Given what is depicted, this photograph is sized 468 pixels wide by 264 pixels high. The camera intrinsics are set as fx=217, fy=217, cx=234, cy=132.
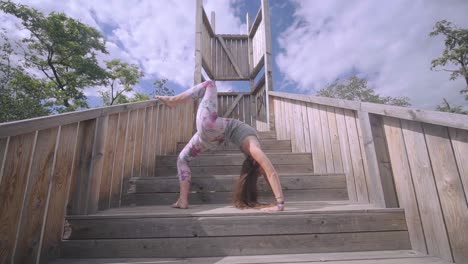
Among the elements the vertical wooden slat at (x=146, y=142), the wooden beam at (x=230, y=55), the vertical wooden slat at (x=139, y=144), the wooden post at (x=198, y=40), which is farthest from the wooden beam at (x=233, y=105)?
the vertical wooden slat at (x=139, y=144)

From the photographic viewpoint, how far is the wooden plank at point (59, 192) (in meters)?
1.17

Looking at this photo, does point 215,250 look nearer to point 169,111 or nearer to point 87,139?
point 87,139

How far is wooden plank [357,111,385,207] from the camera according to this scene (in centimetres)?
143

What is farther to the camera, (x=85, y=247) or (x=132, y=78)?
(x=132, y=78)

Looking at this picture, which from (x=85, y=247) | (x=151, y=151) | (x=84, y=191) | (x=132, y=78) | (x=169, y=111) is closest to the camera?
(x=85, y=247)

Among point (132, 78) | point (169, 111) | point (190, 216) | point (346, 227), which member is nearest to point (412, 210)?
point (346, 227)

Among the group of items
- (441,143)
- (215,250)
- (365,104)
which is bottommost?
(215,250)

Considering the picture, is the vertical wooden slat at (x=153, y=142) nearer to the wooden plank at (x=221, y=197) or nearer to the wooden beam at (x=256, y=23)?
the wooden plank at (x=221, y=197)

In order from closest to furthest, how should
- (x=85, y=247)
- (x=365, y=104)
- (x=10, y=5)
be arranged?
(x=85, y=247), (x=365, y=104), (x=10, y=5)

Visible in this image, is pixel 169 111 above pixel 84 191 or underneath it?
above

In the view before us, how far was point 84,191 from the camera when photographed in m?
1.40

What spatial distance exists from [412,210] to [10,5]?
688 inches

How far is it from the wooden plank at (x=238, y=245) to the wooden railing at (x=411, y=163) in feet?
0.63

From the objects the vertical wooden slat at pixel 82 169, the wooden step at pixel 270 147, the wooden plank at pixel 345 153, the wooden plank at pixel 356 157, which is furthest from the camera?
the wooden step at pixel 270 147
